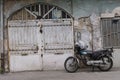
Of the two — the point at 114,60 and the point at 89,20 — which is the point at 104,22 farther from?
the point at 114,60

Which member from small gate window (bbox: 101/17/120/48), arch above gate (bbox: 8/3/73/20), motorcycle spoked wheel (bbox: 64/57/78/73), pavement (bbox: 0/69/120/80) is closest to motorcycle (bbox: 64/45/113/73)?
motorcycle spoked wheel (bbox: 64/57/78/73)

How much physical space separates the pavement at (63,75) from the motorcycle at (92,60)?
26 centimetres

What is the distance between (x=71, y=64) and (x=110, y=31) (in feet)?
8.22

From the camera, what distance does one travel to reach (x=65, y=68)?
15445 millimetres

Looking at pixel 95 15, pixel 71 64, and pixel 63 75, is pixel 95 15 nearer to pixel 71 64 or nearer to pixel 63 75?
pixel 71 64

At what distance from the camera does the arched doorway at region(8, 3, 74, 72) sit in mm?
15969

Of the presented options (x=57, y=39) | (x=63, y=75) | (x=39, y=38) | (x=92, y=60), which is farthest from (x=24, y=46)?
(x=92, y=60)

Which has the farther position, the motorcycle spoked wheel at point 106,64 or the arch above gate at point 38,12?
the arch above gate at point 38,12

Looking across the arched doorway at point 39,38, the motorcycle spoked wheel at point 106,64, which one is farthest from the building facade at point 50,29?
the motorcycle spoked wheel at point 106,64

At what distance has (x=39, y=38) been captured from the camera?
16.0 meters

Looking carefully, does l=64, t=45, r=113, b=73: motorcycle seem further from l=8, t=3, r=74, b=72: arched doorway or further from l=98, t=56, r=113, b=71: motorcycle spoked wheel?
l=8, t=3, r=74, b=72: arched doorway

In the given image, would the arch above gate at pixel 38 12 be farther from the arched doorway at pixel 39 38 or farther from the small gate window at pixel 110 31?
the small gate window at pixel 110 31

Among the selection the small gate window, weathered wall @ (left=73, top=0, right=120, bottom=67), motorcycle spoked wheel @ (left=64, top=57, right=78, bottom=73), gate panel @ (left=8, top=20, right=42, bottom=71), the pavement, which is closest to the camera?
the pavement

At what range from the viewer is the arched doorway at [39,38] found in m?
16.0
